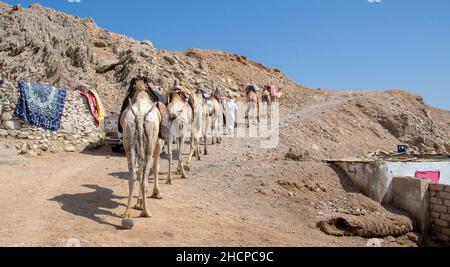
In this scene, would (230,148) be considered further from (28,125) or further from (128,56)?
(128,56)

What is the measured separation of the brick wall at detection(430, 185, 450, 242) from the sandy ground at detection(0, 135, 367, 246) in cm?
410

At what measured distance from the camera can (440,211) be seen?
38.8ft

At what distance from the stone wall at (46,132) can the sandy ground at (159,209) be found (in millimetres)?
1373

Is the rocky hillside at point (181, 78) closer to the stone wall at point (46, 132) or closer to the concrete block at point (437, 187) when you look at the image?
the stone wall at point (46, 132)

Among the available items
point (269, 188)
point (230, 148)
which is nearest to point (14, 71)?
point (230, 148)

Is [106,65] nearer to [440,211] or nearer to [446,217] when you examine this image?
[440,211]

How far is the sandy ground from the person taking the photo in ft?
21.3

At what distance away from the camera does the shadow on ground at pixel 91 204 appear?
7.43m

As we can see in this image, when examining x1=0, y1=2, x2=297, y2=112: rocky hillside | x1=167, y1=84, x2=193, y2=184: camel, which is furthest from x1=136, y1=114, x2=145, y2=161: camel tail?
x1=0, y1=2, x2=297, y2=112: rocky hillside

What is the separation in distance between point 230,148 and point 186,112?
5.59m

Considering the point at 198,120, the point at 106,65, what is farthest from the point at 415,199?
the point at 106,65

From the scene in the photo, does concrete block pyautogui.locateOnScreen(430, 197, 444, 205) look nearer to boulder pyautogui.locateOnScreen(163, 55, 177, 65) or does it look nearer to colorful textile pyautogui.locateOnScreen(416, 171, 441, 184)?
colorful textile pyautogui.locateOnScreen(416, 171, 441, 184)

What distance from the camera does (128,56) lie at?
2620cm

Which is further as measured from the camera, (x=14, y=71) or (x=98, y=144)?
(x=14, y=71)
